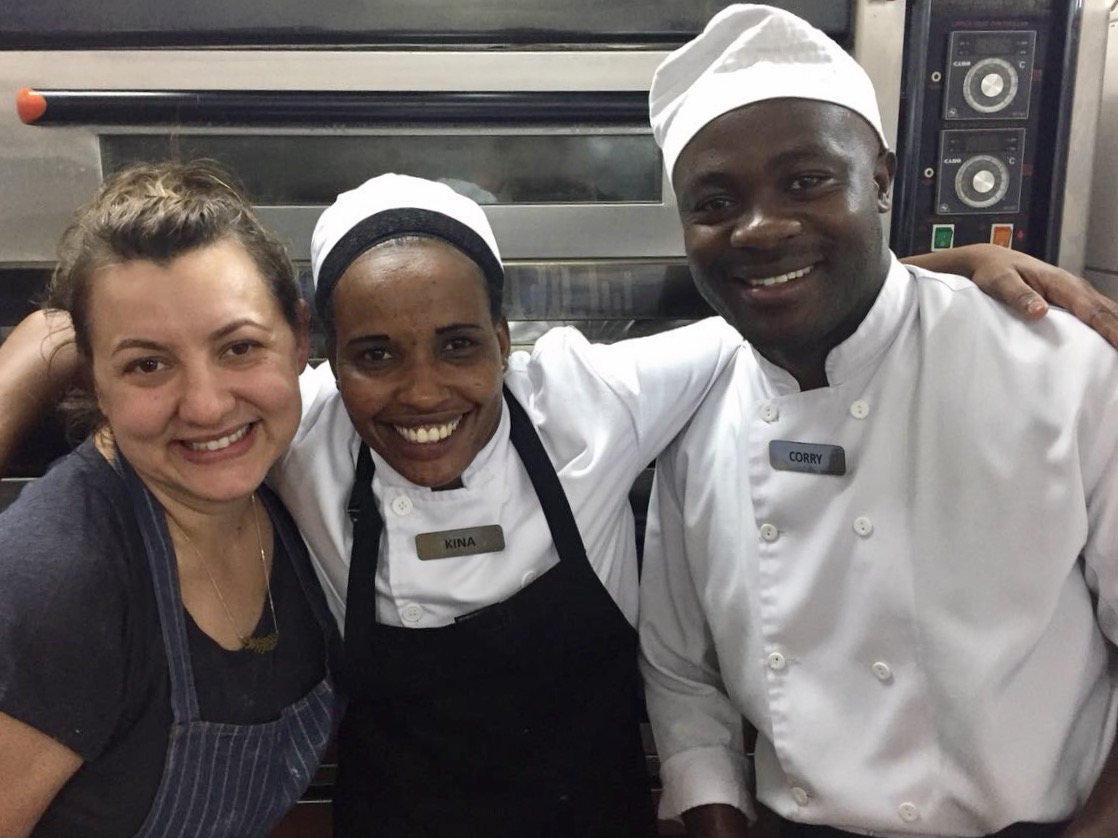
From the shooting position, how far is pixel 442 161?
1140mm

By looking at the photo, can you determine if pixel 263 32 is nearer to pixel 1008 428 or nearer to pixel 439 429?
pixel 439 429

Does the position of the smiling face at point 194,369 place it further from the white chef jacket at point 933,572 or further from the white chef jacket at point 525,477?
the white chef jacket at point 933,572

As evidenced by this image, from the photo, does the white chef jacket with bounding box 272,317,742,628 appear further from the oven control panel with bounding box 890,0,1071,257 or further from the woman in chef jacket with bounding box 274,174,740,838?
the oven control panel with bounding box 890,0,1071,257

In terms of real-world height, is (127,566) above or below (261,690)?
above

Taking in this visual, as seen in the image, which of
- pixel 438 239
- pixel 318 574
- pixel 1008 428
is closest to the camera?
pixel 1008 428

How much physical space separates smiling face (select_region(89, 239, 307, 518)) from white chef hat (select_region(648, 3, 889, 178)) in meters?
0.47

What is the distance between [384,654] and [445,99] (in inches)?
26.7

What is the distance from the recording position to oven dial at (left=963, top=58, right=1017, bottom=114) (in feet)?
3.55

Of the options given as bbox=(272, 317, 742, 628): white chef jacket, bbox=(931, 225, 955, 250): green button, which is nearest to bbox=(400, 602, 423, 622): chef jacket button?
bbox=(272, 317, 742, 628): white chef jacket

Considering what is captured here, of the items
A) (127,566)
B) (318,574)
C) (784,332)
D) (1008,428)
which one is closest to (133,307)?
(127,566)

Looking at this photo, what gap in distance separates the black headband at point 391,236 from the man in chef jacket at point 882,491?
0.76 feet

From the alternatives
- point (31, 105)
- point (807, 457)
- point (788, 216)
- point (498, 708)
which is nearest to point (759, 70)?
point (788, 216)

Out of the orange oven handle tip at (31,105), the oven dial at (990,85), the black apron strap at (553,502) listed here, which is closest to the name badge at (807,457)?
the black apron strap at (553,502)

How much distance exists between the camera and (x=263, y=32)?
1.07 metres
